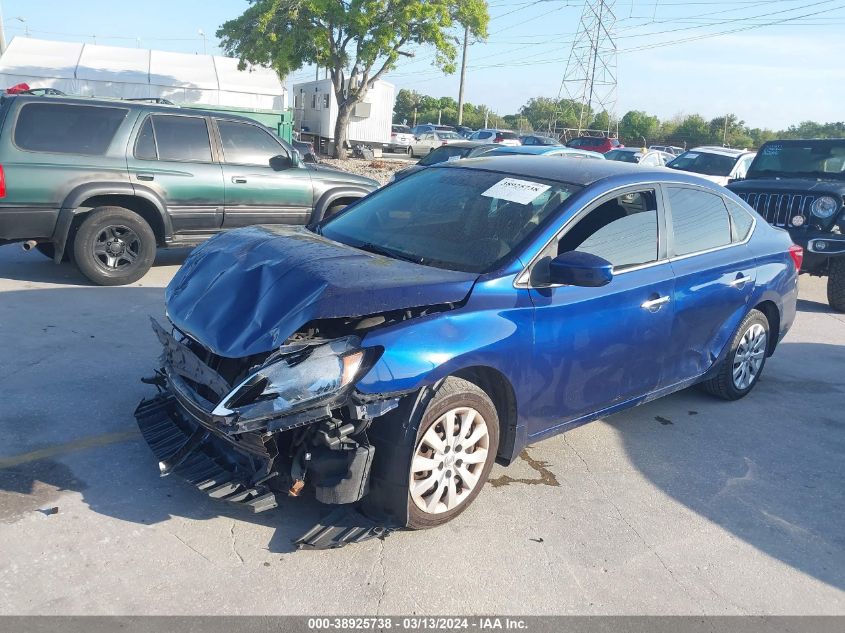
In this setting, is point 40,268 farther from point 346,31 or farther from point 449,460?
point 346,31

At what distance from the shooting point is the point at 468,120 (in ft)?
241

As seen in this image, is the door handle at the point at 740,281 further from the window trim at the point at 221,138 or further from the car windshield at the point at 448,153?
the car windshield at the point at 448,153

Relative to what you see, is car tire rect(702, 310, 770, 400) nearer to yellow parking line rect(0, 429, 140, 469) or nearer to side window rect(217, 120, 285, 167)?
yellow parking line rect(0, 429, 140, 469)

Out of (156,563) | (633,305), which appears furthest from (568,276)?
(156,563)

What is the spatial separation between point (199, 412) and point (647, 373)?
2674 mm

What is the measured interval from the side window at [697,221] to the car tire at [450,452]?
1.95 metres

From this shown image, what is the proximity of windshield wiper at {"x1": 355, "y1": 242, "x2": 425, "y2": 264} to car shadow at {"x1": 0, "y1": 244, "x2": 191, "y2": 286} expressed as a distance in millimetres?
4580

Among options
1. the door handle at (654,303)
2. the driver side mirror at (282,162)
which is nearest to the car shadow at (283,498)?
the door handle at (654,303)

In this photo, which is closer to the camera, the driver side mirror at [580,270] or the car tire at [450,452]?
the car tire at [450,452]

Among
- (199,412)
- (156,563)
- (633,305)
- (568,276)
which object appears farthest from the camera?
(633,305)

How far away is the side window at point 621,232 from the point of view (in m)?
4.21

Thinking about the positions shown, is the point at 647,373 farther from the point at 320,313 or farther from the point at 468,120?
the point at 468,120

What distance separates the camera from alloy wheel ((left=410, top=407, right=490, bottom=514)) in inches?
138

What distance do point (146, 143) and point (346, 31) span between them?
21.0 metres
